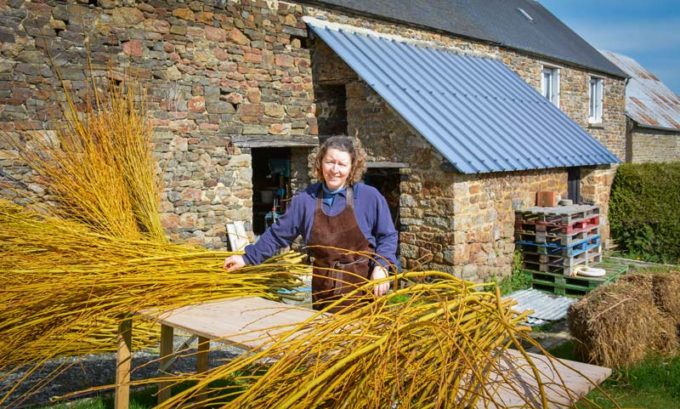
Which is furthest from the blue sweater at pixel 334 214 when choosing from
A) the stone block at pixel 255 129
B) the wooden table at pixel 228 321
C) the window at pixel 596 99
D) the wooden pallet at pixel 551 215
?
the window at pixel 596 99

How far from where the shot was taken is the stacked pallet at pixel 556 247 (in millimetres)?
7770

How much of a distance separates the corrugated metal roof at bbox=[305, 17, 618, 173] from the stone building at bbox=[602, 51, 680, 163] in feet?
26.1

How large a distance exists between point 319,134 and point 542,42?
7685 millimetres

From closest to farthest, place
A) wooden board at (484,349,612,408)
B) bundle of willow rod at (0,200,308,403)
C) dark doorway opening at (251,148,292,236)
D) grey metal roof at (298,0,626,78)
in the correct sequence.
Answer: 1. wooden board at (484,349,612,408)
2. bundle of willow rod at (0,200,308,403)
3. dark doorway opening at (251,148,292,236)
4. grey metal roof at (298,0,626,78)

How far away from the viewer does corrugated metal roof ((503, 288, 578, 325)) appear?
6.52m

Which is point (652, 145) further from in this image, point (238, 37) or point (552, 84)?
point (238, 37)

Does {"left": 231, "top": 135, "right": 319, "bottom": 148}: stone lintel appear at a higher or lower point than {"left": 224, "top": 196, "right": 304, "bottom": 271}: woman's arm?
higher

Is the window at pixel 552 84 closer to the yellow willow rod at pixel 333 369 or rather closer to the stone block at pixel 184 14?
the stone block at pixel 184 14

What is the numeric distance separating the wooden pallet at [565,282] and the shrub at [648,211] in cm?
276

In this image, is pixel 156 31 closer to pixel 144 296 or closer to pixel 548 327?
pixel 144 296

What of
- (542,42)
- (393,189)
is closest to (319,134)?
(393,189)

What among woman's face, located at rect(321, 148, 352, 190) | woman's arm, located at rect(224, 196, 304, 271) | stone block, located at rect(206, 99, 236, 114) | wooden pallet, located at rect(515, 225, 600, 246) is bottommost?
wooden pallet, located at rect(515, 225, 600, 246)

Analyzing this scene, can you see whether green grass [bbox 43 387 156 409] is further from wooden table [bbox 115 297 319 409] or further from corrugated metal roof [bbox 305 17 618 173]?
corrugated metal roof [bbox 305 17 618 173]

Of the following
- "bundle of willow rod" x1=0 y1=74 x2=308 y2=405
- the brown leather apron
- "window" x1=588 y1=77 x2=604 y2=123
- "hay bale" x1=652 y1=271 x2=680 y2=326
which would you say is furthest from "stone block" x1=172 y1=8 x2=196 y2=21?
"window" x1=588 y1=77 x2=604 y2=123
